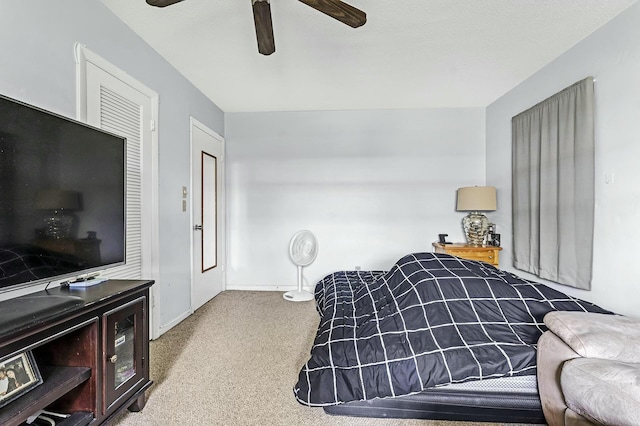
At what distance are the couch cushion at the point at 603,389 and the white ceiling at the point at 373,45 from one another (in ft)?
6.90

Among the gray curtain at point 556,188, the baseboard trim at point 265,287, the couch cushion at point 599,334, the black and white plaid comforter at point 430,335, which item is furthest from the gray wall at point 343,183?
the couch cushion at point 599,334

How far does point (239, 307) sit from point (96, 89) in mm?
2402

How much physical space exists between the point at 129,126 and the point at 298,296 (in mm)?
2490

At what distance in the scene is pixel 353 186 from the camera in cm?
398

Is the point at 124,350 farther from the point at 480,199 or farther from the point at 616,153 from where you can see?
the point at 480,199

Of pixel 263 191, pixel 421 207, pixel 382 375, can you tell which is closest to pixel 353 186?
pixel 421 207

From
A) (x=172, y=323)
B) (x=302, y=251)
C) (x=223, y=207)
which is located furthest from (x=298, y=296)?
(x=223, y=207)

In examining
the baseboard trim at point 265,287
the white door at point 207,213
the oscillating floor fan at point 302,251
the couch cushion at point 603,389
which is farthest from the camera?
the baseboard trim at point 265,287

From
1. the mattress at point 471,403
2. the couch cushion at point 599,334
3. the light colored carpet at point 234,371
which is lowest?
the light colored carpet at point 234,371

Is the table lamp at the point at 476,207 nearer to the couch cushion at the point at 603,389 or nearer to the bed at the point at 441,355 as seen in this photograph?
the bed at the point at 441,355

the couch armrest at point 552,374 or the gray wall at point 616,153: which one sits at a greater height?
the gray wall at point 616,153

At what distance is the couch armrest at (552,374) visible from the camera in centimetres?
125

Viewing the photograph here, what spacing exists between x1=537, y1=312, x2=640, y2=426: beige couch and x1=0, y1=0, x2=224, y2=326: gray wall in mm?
2695

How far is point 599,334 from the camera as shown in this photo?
1217 millimetres
